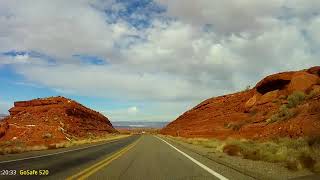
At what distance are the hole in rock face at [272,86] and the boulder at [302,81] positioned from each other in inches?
101

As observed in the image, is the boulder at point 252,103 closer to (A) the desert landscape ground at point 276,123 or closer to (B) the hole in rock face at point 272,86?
(A) the desert landscape ground at point 276,123

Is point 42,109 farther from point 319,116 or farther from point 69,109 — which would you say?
point 319,116

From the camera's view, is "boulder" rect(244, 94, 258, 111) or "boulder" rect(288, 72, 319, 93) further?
"boulder" rect(244, 94, 258, 111)

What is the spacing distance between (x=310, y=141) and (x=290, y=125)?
12.9m

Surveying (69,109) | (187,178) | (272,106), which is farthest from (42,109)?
(187,178)

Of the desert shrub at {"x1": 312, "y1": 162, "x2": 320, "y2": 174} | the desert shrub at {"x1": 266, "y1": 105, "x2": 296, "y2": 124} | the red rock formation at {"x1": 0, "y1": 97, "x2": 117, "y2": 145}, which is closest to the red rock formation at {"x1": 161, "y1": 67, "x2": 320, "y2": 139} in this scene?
the desert shrub at {"x1": 266, "y1": 105, "x2": 296, "y2": 124}

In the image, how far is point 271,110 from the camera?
5366cm

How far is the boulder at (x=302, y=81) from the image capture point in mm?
52378

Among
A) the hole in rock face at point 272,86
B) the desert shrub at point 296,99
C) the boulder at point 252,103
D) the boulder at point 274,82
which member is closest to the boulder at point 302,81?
the boulder at point 274,82

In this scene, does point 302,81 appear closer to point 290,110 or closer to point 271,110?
point 271,110

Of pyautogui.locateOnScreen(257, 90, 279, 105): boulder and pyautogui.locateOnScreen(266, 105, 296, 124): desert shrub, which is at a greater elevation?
pyautogui.locateOnScreen(257, 90, 279, 105): boulder

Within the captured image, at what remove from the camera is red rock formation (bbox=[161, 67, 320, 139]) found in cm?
3522

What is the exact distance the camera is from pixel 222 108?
87938 mm

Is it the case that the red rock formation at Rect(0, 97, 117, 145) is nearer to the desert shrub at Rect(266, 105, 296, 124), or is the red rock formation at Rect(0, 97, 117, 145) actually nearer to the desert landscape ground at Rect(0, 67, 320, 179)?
the desert landscape ground at Rect(0, 67, 320, 179)
